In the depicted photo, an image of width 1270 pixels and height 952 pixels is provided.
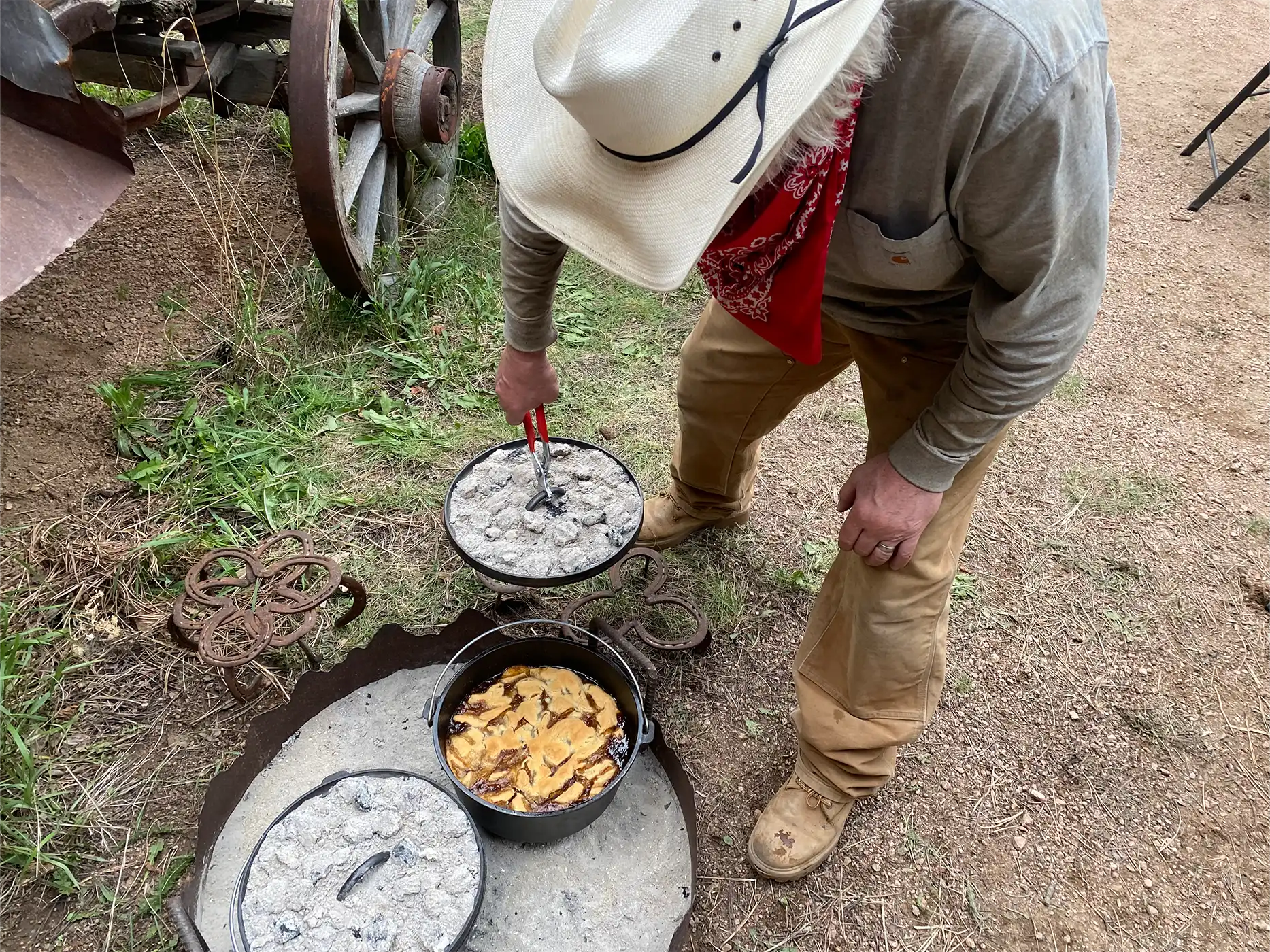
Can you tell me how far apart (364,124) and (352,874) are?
2.60 m

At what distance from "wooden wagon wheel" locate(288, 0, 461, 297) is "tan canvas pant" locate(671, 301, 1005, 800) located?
1.34 m

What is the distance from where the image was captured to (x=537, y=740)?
184cm

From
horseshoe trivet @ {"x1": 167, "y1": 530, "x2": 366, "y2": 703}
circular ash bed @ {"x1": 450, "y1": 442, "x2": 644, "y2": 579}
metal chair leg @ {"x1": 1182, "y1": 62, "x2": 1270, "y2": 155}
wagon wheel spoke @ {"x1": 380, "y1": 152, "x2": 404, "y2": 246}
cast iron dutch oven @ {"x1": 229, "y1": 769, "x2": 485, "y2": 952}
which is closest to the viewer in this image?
cast iron dutch oven @ {"x1": 229, "y1": 769, "x2": 485, "y2": 952}

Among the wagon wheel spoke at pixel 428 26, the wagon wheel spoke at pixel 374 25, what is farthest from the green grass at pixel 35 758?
the wagon wheel spoke at pixel 428 26

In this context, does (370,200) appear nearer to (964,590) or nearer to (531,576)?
(531,576)

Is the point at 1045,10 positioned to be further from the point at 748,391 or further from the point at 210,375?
the point at 210,375

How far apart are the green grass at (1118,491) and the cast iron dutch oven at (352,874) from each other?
2380mm

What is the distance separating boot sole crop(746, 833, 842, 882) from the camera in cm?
188

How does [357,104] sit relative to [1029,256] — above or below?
below

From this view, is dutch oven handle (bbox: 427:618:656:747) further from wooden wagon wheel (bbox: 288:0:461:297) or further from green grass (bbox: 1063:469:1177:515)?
green grass (bbox: 1063:469:1177:515)

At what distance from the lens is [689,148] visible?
1002 millimetres

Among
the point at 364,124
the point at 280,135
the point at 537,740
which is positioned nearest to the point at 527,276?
the point at 537,740

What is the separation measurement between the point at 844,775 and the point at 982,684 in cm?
66

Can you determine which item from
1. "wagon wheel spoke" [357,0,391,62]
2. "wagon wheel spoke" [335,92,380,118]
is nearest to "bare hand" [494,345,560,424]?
"wagon wheel spoke" [335,92,380,118]
